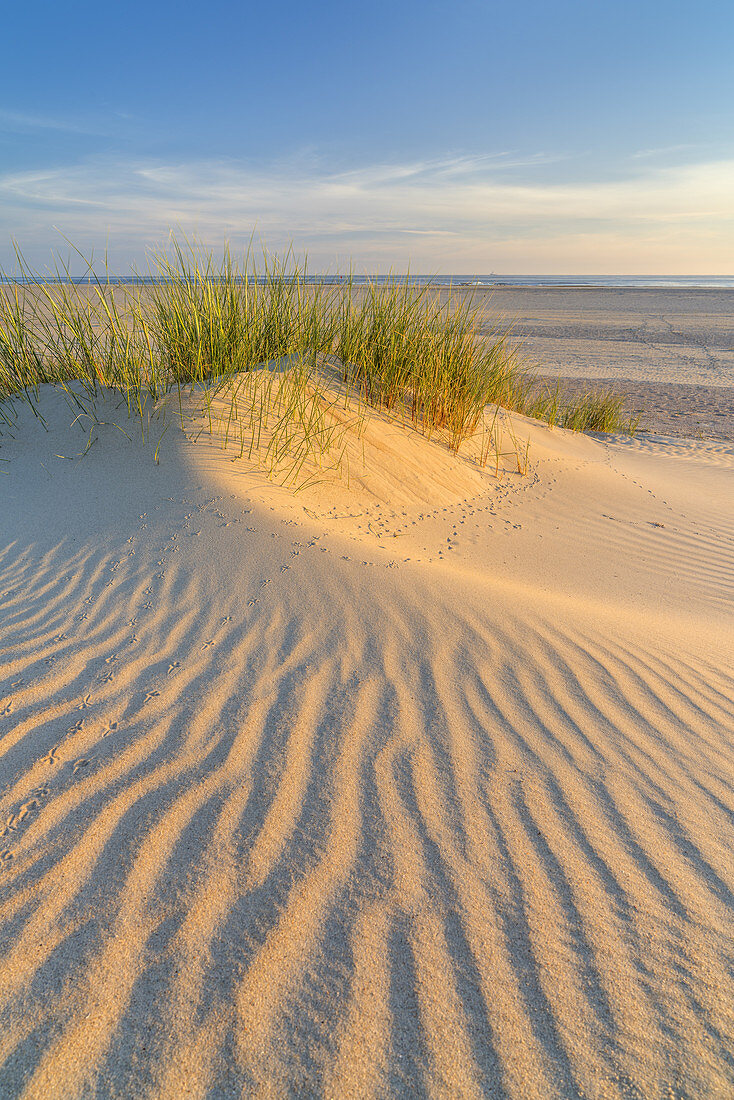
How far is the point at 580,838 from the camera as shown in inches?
67.3

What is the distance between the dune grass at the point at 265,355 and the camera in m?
4.09

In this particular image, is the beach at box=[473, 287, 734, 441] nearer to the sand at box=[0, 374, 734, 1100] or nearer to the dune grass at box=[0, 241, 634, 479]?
the dune grass at box=[0, 241, 634, 479]

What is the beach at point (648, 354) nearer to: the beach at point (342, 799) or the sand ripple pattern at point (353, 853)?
the beach at point (342, 799)

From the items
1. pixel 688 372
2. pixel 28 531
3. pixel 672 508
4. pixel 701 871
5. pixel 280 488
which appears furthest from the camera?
pixel 688 372

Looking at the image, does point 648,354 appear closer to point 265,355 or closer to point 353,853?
point 265,355

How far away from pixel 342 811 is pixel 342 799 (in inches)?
1.7

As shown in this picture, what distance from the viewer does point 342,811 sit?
172 cm

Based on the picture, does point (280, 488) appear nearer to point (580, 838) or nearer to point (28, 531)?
point (28, 531)

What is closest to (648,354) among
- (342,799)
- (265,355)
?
(265,355)

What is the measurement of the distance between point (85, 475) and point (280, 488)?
1.26m

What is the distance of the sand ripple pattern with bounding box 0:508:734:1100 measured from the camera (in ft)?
3.91

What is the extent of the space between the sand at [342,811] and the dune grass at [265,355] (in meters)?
0.80

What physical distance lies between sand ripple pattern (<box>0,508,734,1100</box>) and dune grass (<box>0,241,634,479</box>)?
1817mm

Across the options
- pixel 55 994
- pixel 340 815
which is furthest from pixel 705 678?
pixel 55 994
